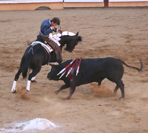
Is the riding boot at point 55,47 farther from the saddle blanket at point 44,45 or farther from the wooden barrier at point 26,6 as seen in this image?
the wooden barrier at point 26,6

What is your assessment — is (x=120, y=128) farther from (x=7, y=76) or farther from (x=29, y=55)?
(x=7, y=76)

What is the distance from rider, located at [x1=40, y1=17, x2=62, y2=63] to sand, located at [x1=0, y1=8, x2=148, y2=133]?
819mm

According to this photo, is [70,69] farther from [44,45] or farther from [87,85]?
[87,85]

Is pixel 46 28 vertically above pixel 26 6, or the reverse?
pixel 46 28

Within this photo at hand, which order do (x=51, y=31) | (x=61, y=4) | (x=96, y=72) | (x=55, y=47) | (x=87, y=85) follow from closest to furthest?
(x=96, y=72) → (x=51, y=31) → (x=55, y=47) → (x=87, y=85) → (x=61, y=4)

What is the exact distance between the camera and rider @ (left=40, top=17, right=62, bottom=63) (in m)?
7.03

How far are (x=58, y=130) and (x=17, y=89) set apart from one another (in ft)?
8.30

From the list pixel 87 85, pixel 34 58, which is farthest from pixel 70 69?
pixel 87 85

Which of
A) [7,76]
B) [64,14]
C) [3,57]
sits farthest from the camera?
[64,14]

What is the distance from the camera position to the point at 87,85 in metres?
7.79

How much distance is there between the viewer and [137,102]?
627 cm

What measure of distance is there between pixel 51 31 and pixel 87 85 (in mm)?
1558

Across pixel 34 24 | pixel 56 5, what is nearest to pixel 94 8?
pixel 56 5

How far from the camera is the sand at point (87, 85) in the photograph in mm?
5438
